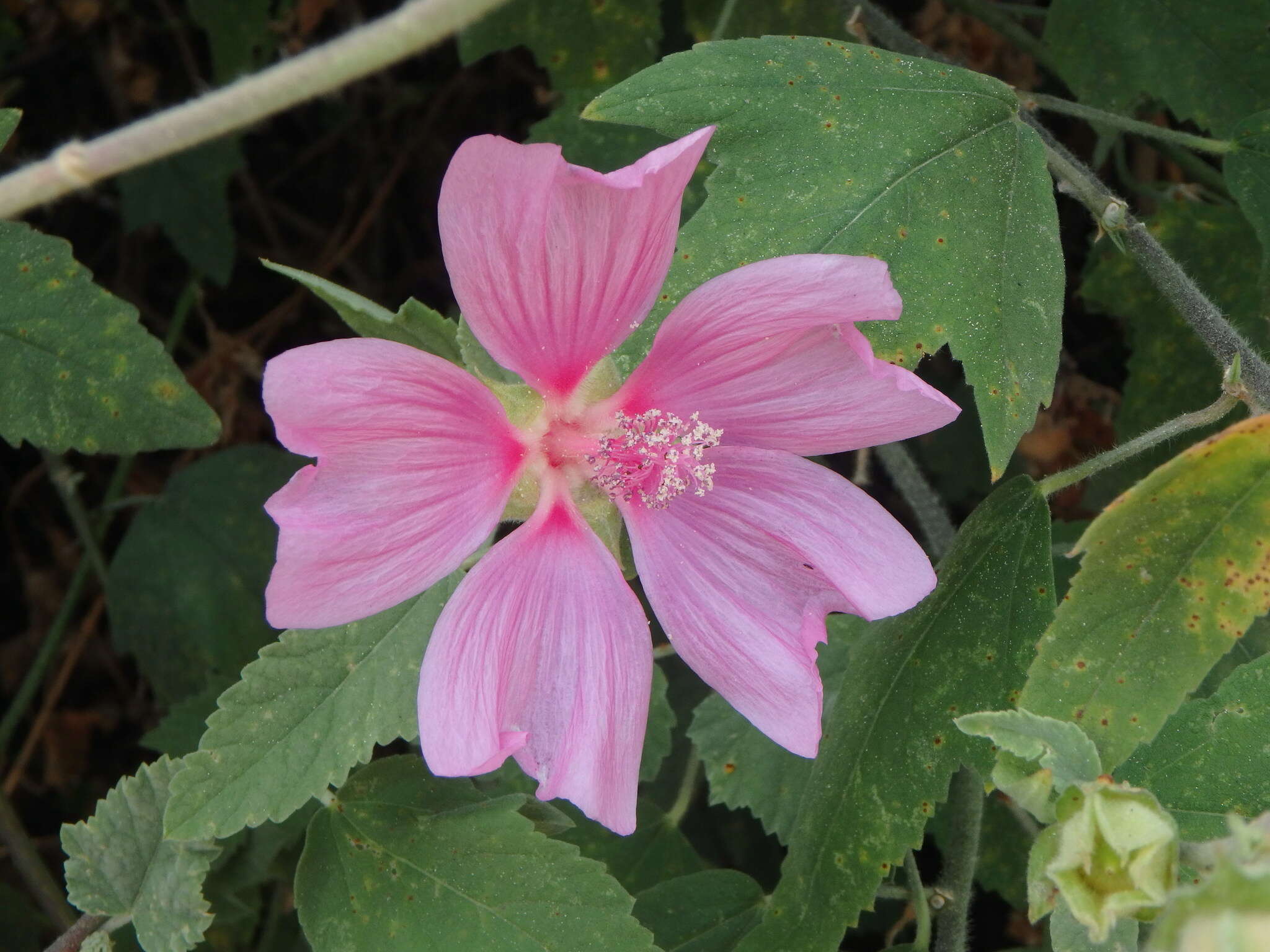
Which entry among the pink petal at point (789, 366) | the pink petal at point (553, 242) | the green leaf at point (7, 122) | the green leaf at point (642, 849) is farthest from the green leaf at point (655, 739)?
the green leaf at point (7, 122)

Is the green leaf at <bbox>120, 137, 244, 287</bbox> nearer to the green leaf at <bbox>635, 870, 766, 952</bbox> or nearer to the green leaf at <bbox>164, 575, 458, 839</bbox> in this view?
the green leaf at <bbox>164, 575, 458, 839</bbox>

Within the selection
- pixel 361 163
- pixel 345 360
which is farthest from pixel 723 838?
pixel 361 163

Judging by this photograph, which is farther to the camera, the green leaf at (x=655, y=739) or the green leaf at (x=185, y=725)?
the green leaf at (x=185, y=725)

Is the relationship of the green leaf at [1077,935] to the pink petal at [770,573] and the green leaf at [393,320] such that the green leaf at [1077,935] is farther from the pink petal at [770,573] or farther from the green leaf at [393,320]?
the green leaf at [393,320]

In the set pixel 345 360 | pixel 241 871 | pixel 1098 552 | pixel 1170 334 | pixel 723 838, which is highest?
pixel 345 360

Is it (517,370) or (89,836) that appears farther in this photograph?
(89,836)

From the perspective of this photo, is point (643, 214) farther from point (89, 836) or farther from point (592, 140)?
point (89, 836)
